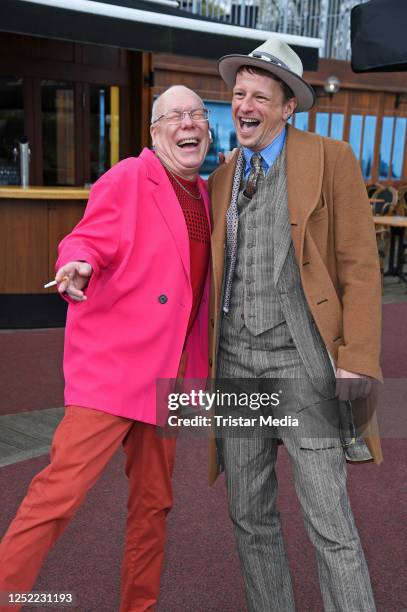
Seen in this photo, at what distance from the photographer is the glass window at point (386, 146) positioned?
15.0 meters

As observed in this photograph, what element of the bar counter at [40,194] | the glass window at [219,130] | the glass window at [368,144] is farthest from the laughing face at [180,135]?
the glass window at [368,144]

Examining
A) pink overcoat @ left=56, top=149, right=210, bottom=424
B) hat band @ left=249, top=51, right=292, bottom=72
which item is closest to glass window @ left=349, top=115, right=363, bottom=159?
hat band @ left=249, top=51, right=292, bottom=72

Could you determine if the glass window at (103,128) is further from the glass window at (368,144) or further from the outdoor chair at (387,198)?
the glass window at (368,144)

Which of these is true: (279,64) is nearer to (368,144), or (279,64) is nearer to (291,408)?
(291,408)

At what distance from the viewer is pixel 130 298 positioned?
6.51 feet

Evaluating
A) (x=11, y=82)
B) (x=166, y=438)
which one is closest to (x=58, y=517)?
(x=166, y=438)

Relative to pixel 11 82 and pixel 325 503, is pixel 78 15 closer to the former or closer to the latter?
pixel 11 82

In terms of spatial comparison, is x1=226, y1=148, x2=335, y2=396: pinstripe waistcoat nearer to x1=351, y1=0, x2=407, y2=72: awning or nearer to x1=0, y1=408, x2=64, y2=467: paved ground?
x1=351, y1=0, x2=407, y2=72: awning

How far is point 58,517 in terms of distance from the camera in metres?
1.82

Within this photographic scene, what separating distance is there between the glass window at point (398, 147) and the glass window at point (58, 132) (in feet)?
26.3

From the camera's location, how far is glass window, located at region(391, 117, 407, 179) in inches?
596

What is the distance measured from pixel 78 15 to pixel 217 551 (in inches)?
186

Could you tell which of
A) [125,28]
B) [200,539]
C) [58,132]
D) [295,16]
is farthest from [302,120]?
[200,539]

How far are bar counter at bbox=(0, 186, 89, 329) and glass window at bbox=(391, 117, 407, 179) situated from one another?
1034cm
